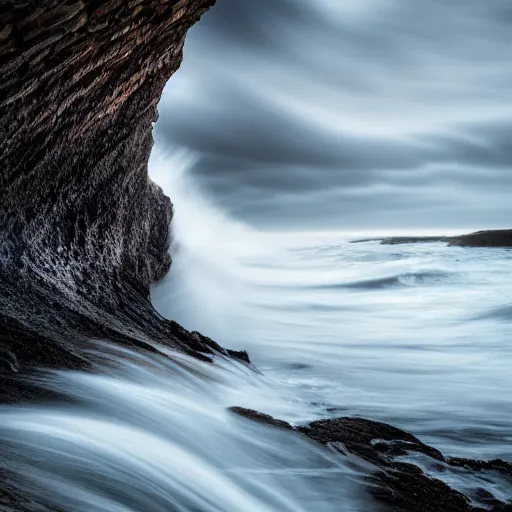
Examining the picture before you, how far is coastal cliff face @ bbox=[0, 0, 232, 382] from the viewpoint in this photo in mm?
2979

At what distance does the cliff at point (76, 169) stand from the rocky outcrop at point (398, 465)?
113cm

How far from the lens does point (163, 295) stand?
7984 millimetres

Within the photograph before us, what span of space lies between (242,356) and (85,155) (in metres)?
1.91

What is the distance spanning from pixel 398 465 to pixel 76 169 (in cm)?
302

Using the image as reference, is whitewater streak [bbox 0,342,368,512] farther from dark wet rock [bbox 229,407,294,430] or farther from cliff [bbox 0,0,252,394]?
cliff [bbox 0,0,252,394]

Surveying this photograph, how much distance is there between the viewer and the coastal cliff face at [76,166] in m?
2.98

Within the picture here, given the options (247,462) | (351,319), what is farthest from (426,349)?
(247,462)

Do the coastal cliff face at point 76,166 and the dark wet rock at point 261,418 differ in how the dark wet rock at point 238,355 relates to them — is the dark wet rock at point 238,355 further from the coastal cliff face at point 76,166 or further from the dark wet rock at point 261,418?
the dark wet rock at point 261,418

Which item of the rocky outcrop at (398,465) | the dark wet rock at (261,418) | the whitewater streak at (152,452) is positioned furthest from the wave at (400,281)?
the whitewater streak at (152,452)

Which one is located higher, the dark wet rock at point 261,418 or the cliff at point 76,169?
the cliff at point 76,169

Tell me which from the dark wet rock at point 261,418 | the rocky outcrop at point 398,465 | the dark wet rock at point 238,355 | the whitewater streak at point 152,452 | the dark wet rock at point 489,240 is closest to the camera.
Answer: the whitewater streak at point 152,452

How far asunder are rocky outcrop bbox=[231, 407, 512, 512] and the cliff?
3.71 feet

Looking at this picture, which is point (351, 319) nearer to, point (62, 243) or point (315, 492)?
point (62, 243)

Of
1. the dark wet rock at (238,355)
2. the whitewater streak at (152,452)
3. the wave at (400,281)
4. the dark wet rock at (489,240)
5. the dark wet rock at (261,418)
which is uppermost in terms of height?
the dark wet rock at (489,240)
